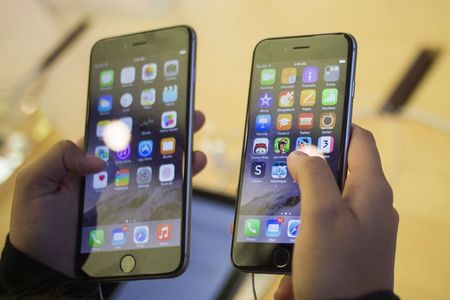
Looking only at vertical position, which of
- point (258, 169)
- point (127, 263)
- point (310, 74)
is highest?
point (310, 74)

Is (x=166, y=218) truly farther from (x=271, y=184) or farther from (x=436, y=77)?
(x=436, y=77)

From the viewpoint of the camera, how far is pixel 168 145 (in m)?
0.60

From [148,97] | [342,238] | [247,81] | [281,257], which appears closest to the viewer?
[342,238]

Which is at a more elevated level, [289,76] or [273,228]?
[289,76]

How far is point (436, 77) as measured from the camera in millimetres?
737

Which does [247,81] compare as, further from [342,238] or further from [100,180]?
[342,238]

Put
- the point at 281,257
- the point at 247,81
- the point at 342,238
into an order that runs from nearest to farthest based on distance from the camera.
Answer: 1. the point at 342,238
2. the point at 281,257
3. the point at 247,81

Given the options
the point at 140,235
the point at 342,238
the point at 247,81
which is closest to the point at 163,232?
the point at 140,235

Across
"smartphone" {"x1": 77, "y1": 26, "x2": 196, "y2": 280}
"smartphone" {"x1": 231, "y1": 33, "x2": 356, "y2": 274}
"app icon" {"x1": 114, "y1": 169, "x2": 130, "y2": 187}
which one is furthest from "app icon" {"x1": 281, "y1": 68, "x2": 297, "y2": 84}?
"app icon" {"x1": 114, "y1": 169, "x2": 130, "y2": 187}

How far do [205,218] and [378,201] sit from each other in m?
0.34

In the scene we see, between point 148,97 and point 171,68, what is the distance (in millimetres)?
44

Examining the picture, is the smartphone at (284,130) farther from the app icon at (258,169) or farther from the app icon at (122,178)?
the app icon at (122,178)

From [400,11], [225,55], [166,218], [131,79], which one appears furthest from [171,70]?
[400,11]

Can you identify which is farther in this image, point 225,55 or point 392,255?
point 225,55
